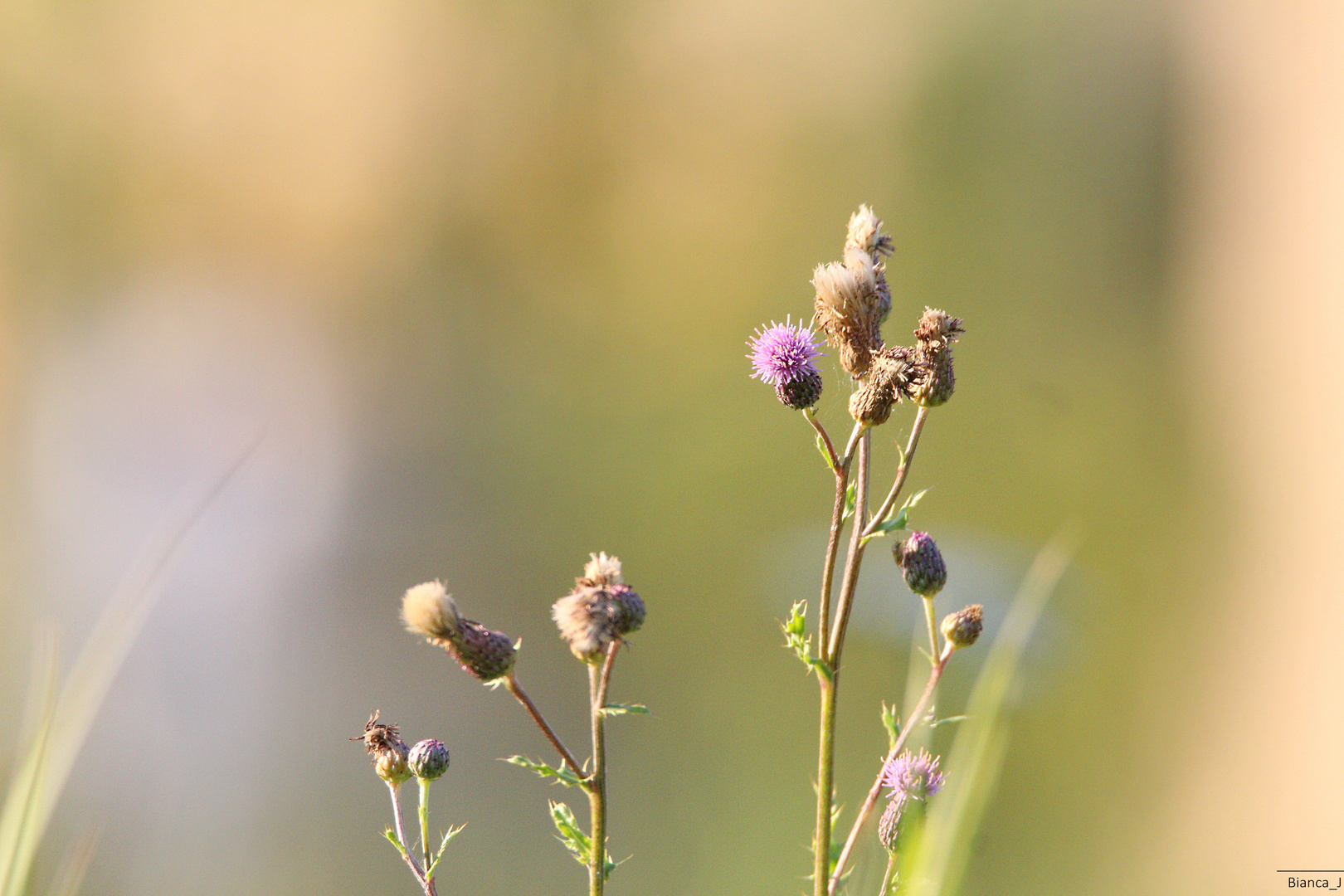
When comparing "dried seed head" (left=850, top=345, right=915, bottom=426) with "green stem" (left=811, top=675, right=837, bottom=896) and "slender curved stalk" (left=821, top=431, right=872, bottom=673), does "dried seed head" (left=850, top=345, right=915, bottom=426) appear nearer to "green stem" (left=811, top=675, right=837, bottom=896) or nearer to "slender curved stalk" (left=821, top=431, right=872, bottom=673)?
"slender curved stalk" (left=821, top=431, right=872, bottom=673)

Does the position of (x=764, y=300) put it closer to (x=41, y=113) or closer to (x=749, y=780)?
(x=749, y=780)

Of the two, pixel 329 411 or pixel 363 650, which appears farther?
pixel 329 411

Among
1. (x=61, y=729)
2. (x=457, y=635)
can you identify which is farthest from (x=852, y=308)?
(x=61, y=729)

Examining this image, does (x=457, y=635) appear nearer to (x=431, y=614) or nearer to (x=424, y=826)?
(x=431, y=614)

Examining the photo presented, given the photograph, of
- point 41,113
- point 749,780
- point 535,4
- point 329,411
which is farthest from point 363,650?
point 535,4

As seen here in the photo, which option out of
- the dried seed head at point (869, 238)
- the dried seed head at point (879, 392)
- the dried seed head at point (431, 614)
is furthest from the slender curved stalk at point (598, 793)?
the dried seed head at point (869, 238)

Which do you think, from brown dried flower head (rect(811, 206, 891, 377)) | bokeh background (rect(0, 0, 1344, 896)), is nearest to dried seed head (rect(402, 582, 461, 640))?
brown dried flower head (rect(811, 206, 891, 377))
